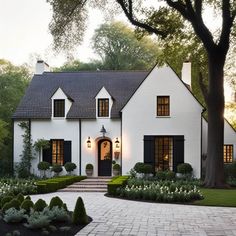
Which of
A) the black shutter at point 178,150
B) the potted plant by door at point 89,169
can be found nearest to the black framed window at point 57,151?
the potted plant by door at point 89,169

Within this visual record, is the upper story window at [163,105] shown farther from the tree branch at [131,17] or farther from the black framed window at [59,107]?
the black framed window at [59,107]

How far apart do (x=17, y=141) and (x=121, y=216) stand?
17164 mm

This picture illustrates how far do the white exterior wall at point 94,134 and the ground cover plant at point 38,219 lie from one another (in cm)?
1589

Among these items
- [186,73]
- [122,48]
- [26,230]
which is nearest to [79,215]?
[26,230]

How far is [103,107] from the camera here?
28.1 meters

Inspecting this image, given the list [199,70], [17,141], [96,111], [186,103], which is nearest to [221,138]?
[186,103]

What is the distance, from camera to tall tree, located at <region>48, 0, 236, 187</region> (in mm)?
20344

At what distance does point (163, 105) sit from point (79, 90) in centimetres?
656

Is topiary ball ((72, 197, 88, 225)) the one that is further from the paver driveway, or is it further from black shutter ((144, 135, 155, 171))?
black shutter ((144, 135, 155, 171))

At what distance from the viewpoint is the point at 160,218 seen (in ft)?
40.0

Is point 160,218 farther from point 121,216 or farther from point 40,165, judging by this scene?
point 40,165

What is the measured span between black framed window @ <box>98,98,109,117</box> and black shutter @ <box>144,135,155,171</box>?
3193mm

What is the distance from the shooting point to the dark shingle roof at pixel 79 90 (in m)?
28.3

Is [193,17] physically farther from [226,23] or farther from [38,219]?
[38,219]
